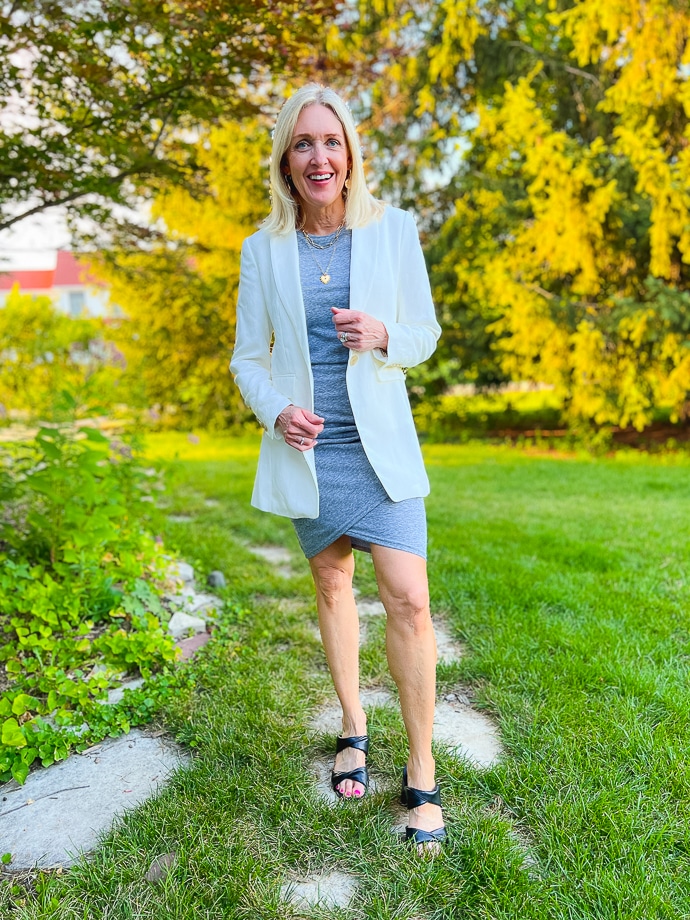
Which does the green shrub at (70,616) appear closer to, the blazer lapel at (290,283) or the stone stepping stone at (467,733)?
the stone stepping stone at (467,733)

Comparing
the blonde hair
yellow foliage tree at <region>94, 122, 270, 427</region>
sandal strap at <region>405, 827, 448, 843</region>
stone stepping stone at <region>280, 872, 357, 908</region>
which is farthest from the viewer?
yellow foliage tree at <region>94, 122, 270, 427</region>

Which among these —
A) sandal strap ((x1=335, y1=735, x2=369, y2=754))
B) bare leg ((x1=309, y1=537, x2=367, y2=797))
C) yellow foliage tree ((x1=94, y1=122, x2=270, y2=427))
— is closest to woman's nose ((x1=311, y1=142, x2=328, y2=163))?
bare leg ((x1=309, y1=537, x2=367, y2=797))

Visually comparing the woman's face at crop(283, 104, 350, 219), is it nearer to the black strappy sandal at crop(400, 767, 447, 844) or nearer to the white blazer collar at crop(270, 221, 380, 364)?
the white blazer collar at crop(270, 221, 380, 364)

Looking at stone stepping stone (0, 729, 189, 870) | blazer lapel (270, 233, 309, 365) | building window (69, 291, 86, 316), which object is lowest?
stone stepping stone (0, 729, 189, 870)

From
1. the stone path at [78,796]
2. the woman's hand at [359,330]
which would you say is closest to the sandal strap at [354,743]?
the stone path at [78,796]

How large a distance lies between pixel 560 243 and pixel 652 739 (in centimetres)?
688

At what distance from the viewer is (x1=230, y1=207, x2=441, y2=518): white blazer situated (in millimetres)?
1844

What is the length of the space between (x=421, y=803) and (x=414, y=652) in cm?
39

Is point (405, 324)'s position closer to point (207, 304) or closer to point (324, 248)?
point (324, 248)

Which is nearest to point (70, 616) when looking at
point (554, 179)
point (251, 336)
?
point (251, 336)

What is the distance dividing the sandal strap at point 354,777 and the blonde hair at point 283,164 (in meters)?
1.54

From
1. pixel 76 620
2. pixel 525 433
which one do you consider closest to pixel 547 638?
pixel 76 620

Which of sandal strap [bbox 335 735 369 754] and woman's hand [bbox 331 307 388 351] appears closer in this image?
woman's hand [bbox 331 307 388 351]

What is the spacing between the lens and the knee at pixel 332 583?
2.03m
